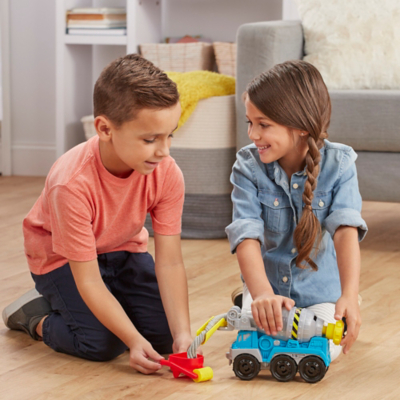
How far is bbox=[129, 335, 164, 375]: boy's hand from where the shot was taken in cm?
114

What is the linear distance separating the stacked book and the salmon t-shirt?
5.59 feet

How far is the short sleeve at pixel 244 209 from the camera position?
1.22 m

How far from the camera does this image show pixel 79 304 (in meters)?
1.29

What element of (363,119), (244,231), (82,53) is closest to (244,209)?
(244,231)

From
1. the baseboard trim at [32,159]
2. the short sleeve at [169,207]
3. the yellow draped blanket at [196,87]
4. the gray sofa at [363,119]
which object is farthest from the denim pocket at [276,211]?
the baseboard trim at [32,159]

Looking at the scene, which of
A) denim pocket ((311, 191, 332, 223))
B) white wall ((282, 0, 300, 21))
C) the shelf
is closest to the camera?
denim pocket ((311, 191, 332, 223))

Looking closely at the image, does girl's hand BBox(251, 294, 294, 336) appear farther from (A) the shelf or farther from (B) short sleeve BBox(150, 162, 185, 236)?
(A) the shelf

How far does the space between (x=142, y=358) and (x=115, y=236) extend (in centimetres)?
26

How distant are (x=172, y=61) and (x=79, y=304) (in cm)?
174

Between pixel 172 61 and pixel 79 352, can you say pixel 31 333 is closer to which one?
pixel 79 352

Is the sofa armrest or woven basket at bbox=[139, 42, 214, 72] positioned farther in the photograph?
woven basket at bbox=[139, 42, 214, 72]

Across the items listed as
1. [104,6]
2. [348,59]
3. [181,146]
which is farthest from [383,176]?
[104,6]

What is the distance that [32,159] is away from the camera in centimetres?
332

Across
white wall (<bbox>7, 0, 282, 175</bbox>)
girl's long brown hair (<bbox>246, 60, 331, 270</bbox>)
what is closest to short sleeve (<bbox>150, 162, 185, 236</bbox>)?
girl's long brown hair (<bbox>246, 60, 331, 270</bbox>)
